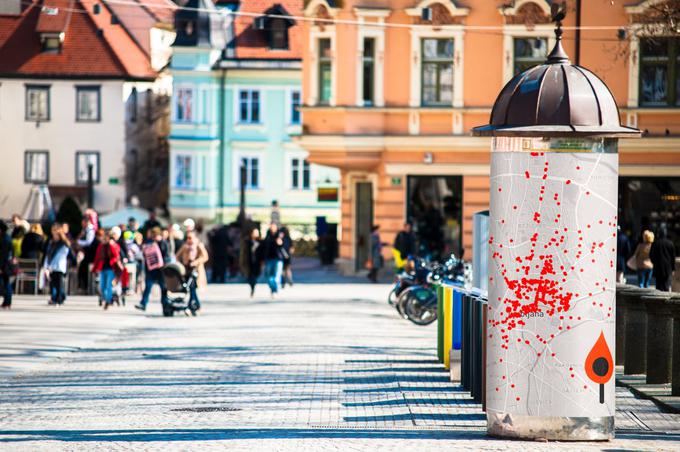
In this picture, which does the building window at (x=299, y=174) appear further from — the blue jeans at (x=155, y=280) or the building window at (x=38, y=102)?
the blue jeans at (x=155, y=280)

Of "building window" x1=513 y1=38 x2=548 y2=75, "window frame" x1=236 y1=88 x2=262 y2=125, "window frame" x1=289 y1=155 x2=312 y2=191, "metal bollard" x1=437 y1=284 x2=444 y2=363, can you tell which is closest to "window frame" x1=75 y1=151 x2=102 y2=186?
"window frame" x1=236 y1=88 x2=262 y2=125

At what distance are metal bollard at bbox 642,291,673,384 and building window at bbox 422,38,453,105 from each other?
25.9 m

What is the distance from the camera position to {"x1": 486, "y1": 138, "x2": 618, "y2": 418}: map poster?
1217cm

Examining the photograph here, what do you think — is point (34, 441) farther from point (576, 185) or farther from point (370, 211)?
point (370, 211)

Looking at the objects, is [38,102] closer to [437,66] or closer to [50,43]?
[50,43]

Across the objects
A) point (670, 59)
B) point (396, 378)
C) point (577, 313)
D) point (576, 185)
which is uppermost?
point (670, 59)

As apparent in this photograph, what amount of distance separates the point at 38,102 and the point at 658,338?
60984 millimetres

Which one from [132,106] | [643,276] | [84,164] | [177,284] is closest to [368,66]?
[643,276]

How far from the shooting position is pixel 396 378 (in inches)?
693

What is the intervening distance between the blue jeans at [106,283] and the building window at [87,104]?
44.2 m

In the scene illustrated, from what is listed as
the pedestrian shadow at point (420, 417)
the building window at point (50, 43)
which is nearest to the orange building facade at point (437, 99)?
the pedestrian shadow at point (420, 417)

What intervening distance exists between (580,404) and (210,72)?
59.2m

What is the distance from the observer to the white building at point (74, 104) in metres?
73.1

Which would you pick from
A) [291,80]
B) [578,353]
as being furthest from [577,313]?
[291,80]
